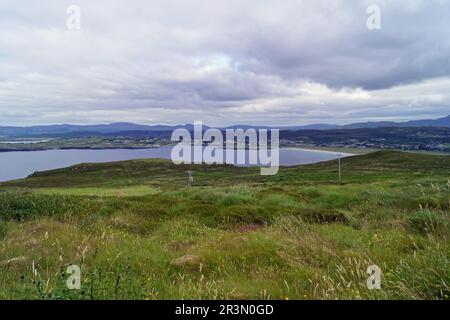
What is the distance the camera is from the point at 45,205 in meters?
12.8

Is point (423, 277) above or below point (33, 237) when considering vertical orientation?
above

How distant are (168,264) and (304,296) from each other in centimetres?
283

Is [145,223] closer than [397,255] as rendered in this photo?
No

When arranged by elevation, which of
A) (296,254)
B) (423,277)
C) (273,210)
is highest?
(423,277)

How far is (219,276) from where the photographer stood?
18.6 feet

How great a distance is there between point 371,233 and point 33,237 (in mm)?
7314

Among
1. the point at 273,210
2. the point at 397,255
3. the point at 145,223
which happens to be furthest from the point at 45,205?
the point at 397,255

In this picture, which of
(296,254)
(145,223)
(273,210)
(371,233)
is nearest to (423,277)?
(296,254)

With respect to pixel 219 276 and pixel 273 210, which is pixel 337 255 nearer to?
pixel 219 276

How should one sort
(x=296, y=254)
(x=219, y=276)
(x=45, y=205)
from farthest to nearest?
(x=45, y=205) → (x=296, y=254) → (x=219, y=276)

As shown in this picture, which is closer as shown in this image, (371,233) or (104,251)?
(104,251)

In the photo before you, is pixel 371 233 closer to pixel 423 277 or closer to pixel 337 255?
pixel 337 255
